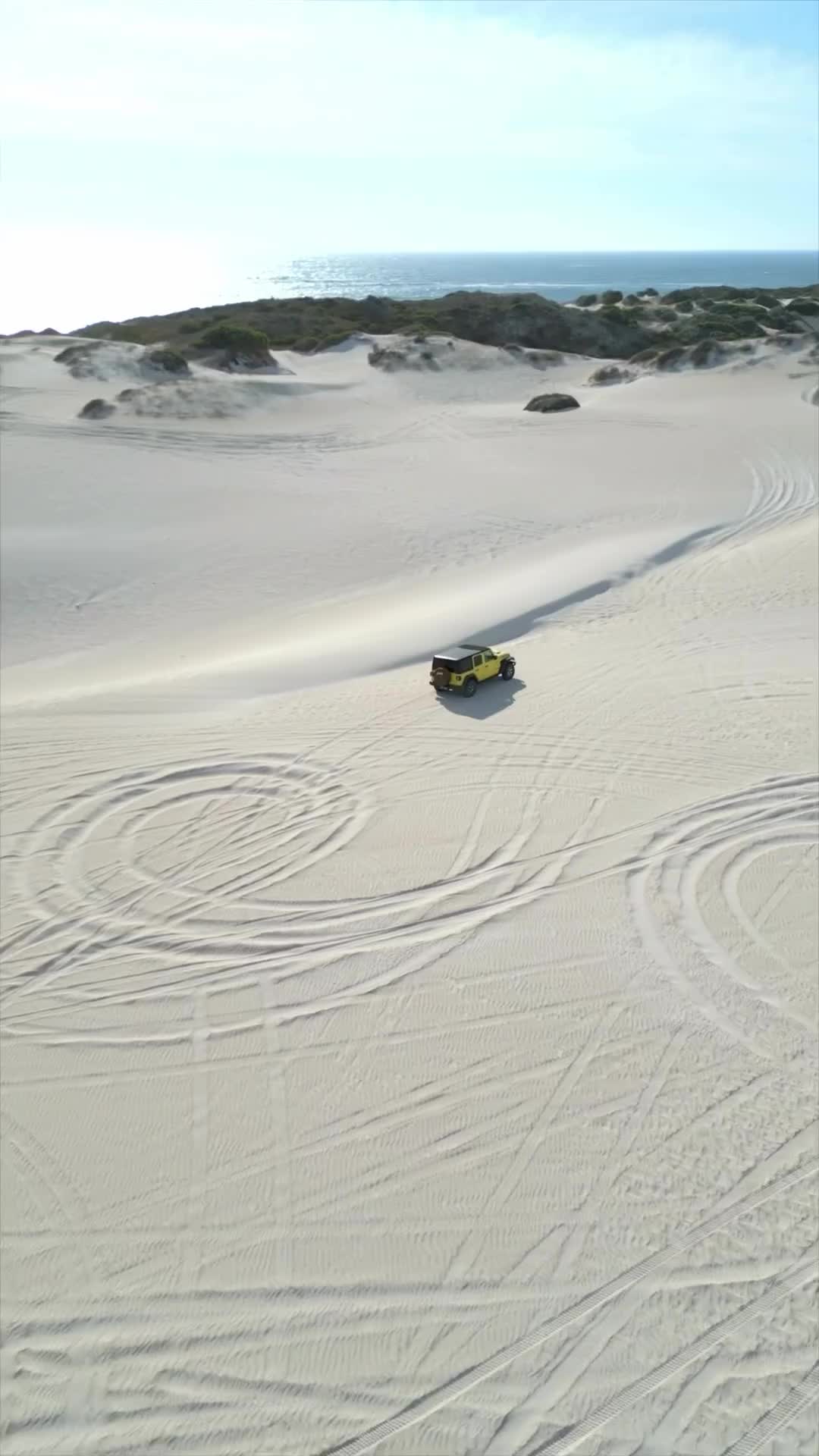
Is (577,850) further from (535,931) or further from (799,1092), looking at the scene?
(799,1092)

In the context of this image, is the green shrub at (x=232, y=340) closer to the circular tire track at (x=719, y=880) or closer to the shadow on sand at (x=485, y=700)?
the shadow on sand at (x=485, y=700)

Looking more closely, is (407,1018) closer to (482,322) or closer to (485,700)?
(485,700)

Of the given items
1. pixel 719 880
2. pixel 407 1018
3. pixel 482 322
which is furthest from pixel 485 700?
pixel 482 322

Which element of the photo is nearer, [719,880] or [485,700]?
[719,880]

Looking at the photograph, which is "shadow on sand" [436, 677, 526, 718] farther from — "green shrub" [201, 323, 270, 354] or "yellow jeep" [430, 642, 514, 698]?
"green shrub" [201, 323, 270, 354]

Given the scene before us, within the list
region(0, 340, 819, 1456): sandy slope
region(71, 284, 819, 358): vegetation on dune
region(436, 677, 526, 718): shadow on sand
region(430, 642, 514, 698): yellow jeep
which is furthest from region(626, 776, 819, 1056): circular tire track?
region(71, 284, 819, 358): vegetation on dune

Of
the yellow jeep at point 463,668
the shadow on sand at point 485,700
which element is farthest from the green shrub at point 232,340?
the shadow on sand at point 485,700
